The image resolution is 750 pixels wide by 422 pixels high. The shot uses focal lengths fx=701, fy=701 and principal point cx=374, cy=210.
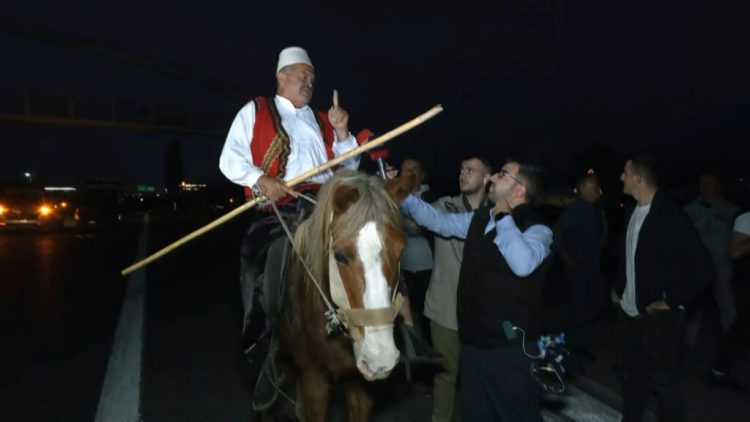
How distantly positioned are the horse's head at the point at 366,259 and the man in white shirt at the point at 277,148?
0.87m

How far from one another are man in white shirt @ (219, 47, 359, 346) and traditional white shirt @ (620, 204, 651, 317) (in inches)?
84.8

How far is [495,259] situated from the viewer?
4.29m

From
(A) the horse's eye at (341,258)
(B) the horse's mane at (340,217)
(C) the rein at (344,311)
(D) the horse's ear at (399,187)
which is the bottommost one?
(C) the rein at (344,311)

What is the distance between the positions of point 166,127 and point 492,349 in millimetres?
56590

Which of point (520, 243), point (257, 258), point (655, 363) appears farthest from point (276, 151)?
point (655, 363)

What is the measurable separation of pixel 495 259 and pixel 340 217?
3.51ft

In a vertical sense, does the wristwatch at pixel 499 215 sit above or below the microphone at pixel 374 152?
below

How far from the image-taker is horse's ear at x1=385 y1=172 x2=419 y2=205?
4066 mm

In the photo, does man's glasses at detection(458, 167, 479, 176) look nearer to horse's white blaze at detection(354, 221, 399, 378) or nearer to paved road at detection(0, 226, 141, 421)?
horse's white blaze at detection(354, 221, 399, 378)

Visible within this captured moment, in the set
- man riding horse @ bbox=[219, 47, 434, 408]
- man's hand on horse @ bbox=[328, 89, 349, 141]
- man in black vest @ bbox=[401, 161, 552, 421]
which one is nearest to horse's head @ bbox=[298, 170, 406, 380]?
man in black vest @ bbox=[401, 161, 552, 421]

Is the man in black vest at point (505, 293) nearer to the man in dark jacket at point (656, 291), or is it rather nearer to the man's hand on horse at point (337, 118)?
the man in dark jacket at point (656, 291)

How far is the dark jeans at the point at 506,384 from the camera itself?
4312 mm

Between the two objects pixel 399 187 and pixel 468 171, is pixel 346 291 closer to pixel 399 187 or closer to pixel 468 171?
pixel 399 187

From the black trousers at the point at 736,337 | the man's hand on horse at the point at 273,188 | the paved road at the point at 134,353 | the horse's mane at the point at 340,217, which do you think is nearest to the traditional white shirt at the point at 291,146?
the man's hand on horse at the point at 273,188
